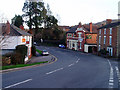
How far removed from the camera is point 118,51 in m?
35.8

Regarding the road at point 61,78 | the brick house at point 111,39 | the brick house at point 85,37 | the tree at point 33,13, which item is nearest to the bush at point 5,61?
the road at point 61,78

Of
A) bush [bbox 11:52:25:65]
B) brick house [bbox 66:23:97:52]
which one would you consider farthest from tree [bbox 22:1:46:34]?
bush [bbox 11:52:25:65]

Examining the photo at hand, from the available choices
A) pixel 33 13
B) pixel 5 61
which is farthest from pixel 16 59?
pixel 33 13

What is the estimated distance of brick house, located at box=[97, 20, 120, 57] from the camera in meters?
36.1

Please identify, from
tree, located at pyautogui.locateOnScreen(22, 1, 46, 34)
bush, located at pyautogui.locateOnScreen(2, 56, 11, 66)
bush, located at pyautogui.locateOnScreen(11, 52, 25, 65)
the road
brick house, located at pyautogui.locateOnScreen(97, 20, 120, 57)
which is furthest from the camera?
tree, located at pyautogui.locateOnScreen(22, 1, 46, 34)

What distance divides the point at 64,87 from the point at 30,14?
54459mm

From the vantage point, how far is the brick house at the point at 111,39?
1421 inches

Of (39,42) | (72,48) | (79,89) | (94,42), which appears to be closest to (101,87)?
(79,89)

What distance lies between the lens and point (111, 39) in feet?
125

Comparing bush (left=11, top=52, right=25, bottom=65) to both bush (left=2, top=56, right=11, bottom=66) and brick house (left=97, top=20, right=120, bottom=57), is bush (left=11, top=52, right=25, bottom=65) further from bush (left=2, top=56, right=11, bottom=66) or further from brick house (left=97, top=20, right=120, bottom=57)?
brick house (left=97, top=20, right=120, bottom=57)

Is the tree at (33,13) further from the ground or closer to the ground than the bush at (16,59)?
further from the ground

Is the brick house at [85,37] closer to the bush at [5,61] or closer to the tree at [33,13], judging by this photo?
Answer: the tree at [33,13]

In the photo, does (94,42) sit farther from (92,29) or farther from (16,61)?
(16,61)

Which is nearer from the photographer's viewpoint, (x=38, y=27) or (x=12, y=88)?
(x=12, y=88)
